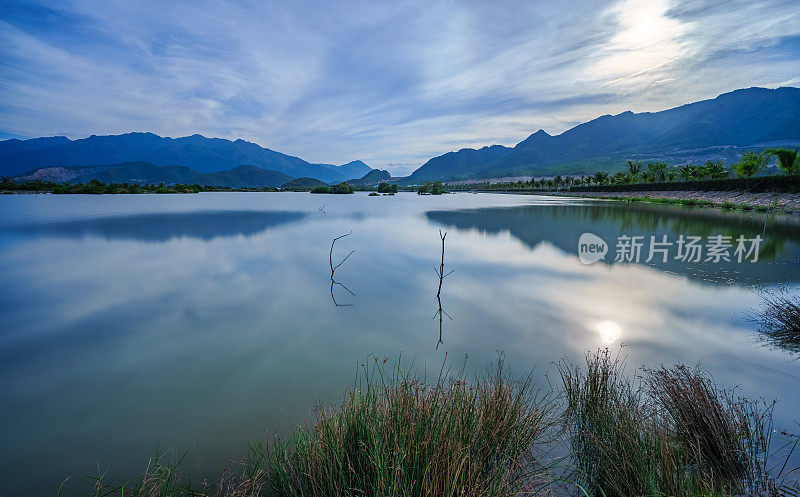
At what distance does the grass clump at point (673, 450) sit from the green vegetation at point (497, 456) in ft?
0.04

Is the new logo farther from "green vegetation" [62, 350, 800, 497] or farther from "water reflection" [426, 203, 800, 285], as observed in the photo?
"green vegetation" [62, 350, 800, 497]

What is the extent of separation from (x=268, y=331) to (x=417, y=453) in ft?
21.0

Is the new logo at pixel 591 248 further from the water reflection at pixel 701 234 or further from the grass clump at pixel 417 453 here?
the grass clump at pixel 417 453

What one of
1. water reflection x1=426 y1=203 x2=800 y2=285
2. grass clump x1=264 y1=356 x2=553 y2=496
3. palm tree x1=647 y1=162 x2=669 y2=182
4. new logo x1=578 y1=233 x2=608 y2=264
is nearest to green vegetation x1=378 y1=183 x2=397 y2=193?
palm tree x1=647 y1=162 x2=669 y2=182

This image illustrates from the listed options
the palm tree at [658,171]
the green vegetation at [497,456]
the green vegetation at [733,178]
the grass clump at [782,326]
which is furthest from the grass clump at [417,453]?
the palm tree at [658,171]

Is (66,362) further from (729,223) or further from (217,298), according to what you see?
(729,223)

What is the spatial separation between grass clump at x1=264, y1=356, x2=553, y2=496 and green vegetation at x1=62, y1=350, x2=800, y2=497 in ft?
0.04

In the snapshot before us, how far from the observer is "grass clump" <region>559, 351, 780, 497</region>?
2.72 metres

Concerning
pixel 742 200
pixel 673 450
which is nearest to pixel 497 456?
pixel 673 450

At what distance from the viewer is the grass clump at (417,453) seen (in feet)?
8.13

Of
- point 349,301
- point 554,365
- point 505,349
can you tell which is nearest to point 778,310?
point 554,365

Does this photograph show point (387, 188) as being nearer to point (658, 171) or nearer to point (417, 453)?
point (658, 171)

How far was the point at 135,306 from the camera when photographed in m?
9.62

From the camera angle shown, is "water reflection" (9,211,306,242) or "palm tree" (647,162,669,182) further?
"palm tree" (647,162,669,182)
